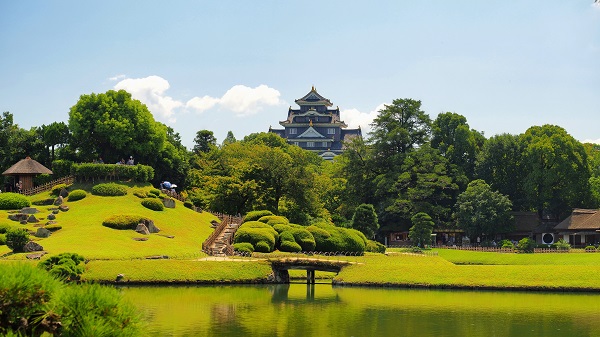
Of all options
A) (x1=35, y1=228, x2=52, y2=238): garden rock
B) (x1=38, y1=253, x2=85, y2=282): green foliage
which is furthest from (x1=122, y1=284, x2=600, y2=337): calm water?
(x1=35, y1=228, x2=52, y2=238): garden rock

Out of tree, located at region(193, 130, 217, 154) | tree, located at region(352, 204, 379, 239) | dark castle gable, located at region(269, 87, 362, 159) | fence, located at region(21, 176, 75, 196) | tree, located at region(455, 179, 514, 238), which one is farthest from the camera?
dark castle gable, located at region(269, 87, 362, 159)

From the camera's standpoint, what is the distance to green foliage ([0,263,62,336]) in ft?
46.7

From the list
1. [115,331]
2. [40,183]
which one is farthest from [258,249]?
[115,331]

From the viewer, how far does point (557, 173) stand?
245ft

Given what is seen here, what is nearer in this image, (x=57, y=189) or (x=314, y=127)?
(x=57, y=189)

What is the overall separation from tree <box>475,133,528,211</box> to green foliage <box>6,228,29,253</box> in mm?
52912

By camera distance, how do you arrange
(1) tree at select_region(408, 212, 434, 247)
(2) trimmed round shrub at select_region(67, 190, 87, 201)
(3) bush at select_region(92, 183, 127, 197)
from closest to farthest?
1. (2) trimmed round shrub at select_region(67, 190, 87, 201)
2. (3) bush at select_region(92, 183, 127, 197)
3. (1) tree at select_region(408, 212, 434, 247)

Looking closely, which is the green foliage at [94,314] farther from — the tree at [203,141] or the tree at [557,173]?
the tree at [203,141]

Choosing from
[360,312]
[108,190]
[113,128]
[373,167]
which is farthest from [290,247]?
[373,167]

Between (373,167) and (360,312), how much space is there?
2007 inches

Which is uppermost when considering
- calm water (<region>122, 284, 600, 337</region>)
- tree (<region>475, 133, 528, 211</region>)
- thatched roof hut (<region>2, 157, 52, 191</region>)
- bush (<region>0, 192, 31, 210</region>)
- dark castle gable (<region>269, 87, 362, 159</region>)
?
dark castle gable (<region>269, 87, 362, 159</region>)

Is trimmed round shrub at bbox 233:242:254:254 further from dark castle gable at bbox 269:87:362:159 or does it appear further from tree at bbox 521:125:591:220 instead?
dark castle gable at bbox 269:87:362:159

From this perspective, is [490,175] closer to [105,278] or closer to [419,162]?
[419,162]

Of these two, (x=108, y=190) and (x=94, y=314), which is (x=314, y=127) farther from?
(x=94, y=314)
